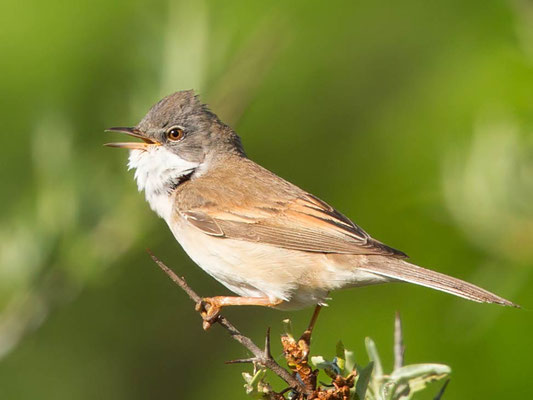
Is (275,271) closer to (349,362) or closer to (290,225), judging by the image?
(290,225)

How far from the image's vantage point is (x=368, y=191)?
5.71m

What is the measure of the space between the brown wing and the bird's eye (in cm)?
57

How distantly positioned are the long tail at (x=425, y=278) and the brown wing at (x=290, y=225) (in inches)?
3.0

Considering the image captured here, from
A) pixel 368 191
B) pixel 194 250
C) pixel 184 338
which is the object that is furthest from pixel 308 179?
pixel 194 250

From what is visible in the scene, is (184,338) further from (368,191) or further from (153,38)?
(153,38)

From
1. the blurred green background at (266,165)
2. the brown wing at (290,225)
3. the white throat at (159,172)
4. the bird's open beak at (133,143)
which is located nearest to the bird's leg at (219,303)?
the brown wing at (290,225)

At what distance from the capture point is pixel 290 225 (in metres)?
4.64

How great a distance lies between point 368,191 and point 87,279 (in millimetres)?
2360

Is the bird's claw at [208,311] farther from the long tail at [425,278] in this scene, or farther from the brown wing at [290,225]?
the long tail at [425,278]

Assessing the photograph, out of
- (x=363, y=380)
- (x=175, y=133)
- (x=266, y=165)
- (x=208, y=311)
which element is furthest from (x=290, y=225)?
(x=363, y=380)

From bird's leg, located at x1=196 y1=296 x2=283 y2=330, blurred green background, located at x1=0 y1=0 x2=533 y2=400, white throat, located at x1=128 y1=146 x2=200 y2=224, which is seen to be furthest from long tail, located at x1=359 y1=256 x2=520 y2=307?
white throat, located at x1=128 y1=146 x2=200 y2=224

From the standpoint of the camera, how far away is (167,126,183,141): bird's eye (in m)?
5.23

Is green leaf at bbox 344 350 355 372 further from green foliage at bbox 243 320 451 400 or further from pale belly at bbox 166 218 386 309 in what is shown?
pale belly at bbox 166 218 386 309

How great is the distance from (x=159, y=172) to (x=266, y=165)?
149 centimetres
